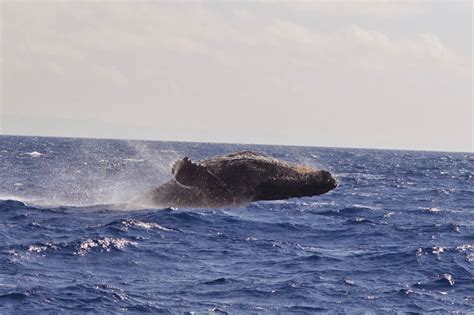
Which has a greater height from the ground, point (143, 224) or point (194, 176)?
point (194, 176)

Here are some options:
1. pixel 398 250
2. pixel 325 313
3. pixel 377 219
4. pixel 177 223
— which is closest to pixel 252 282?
pixel 325 313

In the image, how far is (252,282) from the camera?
18.7m

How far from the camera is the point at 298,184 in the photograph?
19.8 meters

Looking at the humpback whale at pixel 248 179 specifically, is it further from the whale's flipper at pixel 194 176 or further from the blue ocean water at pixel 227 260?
the blue ocean water at pixel 227 260

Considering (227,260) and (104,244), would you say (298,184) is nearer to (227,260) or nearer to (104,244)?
(227,260)

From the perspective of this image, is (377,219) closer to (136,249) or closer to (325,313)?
(136,249)

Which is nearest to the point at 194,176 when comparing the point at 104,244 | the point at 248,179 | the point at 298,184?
the point at 248,179

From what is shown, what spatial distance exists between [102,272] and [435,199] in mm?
33382

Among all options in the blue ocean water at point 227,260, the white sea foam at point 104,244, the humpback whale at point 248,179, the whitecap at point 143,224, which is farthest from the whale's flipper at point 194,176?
the whitecap at point 143,224

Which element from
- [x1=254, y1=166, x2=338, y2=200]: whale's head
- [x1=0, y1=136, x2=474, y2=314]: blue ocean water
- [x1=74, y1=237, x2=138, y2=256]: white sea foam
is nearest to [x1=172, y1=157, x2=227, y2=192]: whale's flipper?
[x1=254, y1=166, x2=338, y2=200]: whale's head

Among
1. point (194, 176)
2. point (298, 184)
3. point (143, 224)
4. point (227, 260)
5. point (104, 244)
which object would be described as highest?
point (194, 176)

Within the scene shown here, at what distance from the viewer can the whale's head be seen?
1972 centimetres

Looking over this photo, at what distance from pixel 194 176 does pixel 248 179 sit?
1.42 meters

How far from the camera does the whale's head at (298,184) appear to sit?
19.7 meters
